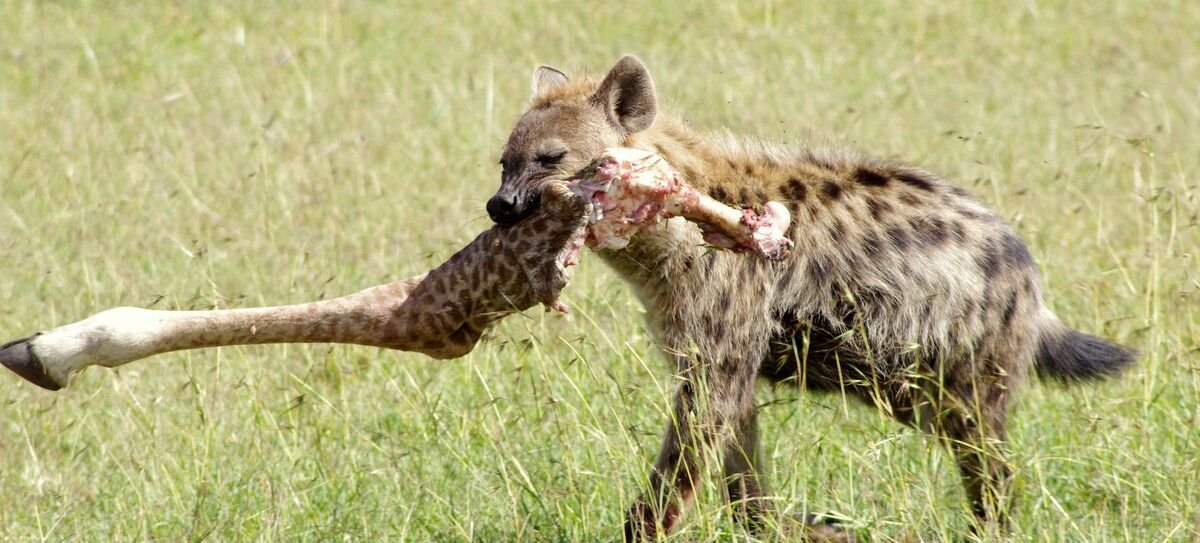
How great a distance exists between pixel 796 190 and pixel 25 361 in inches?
85.5

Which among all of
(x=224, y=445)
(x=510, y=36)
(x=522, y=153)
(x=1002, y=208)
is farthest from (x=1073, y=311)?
(x=510, y=36)

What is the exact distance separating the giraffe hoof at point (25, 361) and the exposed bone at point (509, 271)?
0.30m

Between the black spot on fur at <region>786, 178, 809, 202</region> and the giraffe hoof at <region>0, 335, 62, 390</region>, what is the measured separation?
82.6 inches

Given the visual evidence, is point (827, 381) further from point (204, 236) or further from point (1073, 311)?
point (204, 236)

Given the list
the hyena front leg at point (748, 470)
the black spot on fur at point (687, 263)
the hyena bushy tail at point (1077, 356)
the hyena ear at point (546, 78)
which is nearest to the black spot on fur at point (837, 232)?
the black spot on fur at point (687, 263)

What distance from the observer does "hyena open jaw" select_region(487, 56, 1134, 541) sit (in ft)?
13.7

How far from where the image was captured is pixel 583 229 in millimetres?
3773

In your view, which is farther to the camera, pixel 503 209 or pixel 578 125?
pixel 578 125

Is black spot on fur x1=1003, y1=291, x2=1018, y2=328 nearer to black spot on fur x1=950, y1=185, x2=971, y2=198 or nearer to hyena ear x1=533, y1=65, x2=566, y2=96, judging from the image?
black spot on fur x1=950, y1=185, x2=971, y2=198

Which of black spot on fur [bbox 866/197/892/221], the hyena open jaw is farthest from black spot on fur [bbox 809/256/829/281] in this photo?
black spot on fur [bbox 866/197/892/221]

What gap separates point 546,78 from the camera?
5.17m

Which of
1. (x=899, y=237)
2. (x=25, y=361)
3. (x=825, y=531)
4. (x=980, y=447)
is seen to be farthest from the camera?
(x=899, y=237)

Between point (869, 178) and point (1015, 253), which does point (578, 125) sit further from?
point (1015, 253)

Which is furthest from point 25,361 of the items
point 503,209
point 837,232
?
point 837,232
